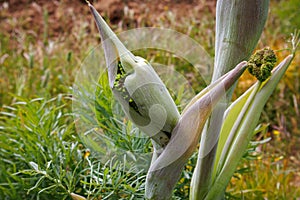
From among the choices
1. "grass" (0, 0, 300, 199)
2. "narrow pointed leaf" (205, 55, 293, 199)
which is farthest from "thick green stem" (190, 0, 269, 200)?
"grass" (0, 0, 300, 199)

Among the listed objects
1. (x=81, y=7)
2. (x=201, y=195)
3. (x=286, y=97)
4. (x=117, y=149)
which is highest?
(x=81, y=7)

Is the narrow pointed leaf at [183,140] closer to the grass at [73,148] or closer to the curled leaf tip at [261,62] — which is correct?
the curled leaf tip at [261,62]

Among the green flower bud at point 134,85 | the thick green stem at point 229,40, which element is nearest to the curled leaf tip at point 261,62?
the thick green stem at point 229,40

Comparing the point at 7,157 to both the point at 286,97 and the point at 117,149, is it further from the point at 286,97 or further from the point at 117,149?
the point at 286,97

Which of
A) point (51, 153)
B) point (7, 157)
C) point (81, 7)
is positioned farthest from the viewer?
point (81, 7)

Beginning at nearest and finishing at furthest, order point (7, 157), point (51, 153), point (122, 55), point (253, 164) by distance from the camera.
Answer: point (122, 55), point (51, 153), point (7, 157), point (253, 164)

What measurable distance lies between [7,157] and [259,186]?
2.94 feet

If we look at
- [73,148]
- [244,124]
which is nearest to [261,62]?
[244,124]

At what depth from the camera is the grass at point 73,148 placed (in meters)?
1.39

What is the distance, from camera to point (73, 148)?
1.51 m

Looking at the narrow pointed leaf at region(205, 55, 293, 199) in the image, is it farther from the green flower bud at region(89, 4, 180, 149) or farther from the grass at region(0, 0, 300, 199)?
the green flower bud at region(89, 4, 180, 149)

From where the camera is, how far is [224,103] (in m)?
1.11

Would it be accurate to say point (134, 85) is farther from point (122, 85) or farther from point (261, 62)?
point (261, 62)

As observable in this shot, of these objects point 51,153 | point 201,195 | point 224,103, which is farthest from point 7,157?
point 224,103
